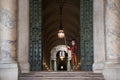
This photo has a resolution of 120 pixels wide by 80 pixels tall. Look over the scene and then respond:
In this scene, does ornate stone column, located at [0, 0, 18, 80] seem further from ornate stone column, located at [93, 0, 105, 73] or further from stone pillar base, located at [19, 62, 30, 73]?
ornate stone column, located at [93, 0, 105, 73]

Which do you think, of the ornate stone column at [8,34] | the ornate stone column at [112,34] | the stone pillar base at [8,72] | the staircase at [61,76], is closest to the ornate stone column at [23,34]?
the ornate stone column at [8,34]

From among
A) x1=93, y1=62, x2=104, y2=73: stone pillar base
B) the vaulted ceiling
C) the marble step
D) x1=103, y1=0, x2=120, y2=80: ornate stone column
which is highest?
the vaulted ceiling

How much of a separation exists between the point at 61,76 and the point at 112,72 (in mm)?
2397

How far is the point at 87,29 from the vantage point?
23.5 m

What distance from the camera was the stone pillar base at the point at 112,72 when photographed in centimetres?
2108

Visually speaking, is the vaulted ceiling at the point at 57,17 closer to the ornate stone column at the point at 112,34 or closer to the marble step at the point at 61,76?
the ornate stone column at the point at 112,34

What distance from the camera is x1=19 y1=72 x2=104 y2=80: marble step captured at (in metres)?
20.9

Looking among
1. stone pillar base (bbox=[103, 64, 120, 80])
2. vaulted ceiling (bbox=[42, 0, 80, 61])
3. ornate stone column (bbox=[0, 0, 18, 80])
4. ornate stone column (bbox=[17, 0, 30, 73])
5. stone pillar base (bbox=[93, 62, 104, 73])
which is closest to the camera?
stone pillar base (bbox=[103, 64, 120, 80])

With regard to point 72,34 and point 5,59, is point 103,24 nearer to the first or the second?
point 5,59

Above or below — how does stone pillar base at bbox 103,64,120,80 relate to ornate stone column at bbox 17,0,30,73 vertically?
below

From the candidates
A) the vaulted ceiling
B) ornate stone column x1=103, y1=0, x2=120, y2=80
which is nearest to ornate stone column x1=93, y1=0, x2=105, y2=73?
ornate stone column x1=103, y1=0, x2=120, y2=80

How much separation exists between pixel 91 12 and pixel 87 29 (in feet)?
2.97

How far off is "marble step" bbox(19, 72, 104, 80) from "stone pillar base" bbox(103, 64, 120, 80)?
308 mm

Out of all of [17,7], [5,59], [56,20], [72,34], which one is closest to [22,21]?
[17,7]
